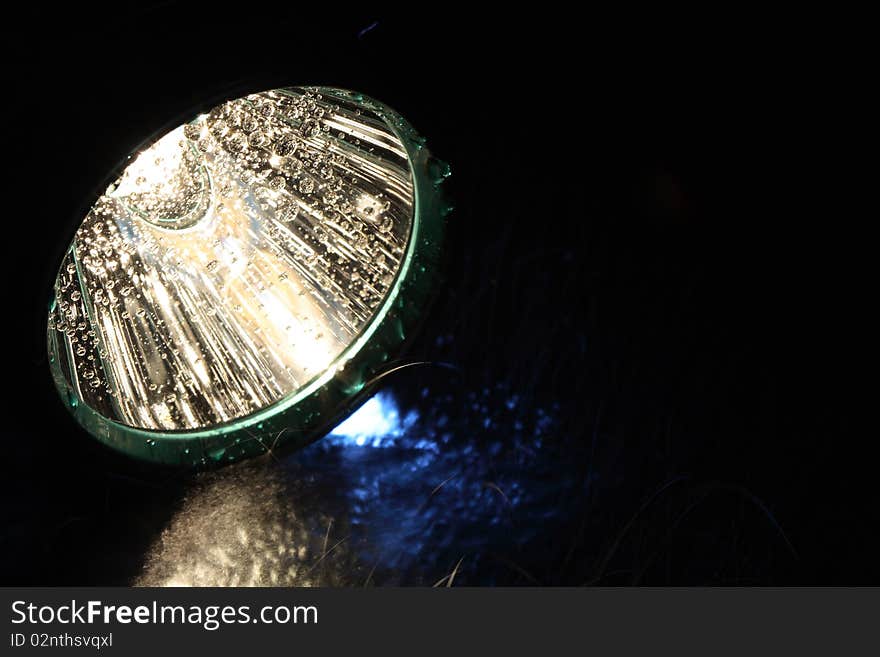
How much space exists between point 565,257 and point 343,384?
1.47 ft

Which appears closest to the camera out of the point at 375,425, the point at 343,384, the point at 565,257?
the point at 343,384

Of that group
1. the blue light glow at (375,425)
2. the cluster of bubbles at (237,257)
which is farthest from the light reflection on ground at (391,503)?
the cluster of bubbles at (237,257)

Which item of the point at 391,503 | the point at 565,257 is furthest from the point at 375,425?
the point at 565,257

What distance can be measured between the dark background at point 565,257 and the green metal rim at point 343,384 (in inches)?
1.0

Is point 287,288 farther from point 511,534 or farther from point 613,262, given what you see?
point 613,262

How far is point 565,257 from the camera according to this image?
4.40 ft

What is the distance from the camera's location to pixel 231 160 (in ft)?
3.39

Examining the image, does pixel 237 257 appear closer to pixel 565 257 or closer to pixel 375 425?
pixel 375 425

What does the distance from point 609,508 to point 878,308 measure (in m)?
0.52

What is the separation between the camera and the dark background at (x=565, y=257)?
0.68 m

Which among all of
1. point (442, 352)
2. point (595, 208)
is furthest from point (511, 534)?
point (595, 208)

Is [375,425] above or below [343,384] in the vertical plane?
below

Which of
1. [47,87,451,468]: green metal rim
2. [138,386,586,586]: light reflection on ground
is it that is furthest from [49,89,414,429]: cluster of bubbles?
[138,386,586,586]: light reflection on ground

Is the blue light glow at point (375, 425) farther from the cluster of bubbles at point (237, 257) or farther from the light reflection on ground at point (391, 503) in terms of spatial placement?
the cluster of bubbles at point (237, 257)
